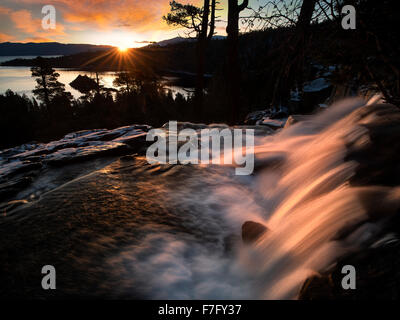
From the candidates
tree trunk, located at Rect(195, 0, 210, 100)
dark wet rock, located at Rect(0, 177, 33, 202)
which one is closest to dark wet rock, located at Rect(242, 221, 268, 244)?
dark wet rock, located at Rect(0, 177, 33, 202)

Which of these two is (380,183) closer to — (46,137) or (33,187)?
(33,187)

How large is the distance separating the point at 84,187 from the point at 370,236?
3751mm

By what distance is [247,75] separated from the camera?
771 inches

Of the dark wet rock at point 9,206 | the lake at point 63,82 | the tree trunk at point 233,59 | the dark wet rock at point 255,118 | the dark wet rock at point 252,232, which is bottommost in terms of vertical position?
the dark wet rock at point 252,232

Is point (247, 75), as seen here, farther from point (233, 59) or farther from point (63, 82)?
point (63, 82)

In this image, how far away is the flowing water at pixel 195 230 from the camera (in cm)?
212

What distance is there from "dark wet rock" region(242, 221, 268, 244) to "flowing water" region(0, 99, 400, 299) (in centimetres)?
7

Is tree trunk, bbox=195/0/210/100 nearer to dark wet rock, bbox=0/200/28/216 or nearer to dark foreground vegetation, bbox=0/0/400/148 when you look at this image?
dark foreground vegetation, bbox=0/0/400/148

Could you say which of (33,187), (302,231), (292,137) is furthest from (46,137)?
(302,231)

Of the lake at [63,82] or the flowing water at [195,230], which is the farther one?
the lake at [63,82]

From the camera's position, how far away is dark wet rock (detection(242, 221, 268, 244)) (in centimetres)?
280

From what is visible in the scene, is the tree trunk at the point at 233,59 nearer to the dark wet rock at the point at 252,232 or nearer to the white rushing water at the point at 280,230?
the white rushing water at the point at 280,230

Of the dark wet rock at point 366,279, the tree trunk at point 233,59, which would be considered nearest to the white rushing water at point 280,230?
the dark wet rock at point 366,279

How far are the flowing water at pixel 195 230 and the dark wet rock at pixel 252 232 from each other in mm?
67
